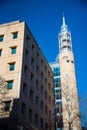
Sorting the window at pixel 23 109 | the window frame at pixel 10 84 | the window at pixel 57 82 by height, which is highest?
the window at pixel 57 82

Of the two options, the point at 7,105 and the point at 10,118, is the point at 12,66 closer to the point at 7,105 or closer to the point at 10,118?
the point at 7,105

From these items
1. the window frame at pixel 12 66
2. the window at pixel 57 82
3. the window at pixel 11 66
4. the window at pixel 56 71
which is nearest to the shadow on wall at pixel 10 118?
the window frame at pixel 12 66

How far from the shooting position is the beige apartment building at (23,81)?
38.5 metres

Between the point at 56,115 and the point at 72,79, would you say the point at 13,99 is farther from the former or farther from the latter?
the point at 72,79

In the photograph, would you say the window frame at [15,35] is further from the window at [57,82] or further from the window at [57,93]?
the window at [57,93]

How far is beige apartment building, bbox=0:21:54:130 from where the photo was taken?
38.5 m

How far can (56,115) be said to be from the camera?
57156mm

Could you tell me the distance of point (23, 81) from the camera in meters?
42.4

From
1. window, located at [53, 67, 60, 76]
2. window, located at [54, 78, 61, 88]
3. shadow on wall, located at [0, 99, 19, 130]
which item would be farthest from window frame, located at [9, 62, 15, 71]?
window, located at [53, 67, 60, 76]

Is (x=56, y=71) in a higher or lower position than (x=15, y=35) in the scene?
higher

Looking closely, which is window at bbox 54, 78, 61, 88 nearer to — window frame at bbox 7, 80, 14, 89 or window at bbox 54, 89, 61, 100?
window at bbox 54, 89, 61, 100

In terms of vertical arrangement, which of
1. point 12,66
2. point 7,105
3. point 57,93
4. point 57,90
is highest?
point 57,90

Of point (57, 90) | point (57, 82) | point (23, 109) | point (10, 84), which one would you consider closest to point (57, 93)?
point (57, 90)

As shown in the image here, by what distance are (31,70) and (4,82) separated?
401 inches
